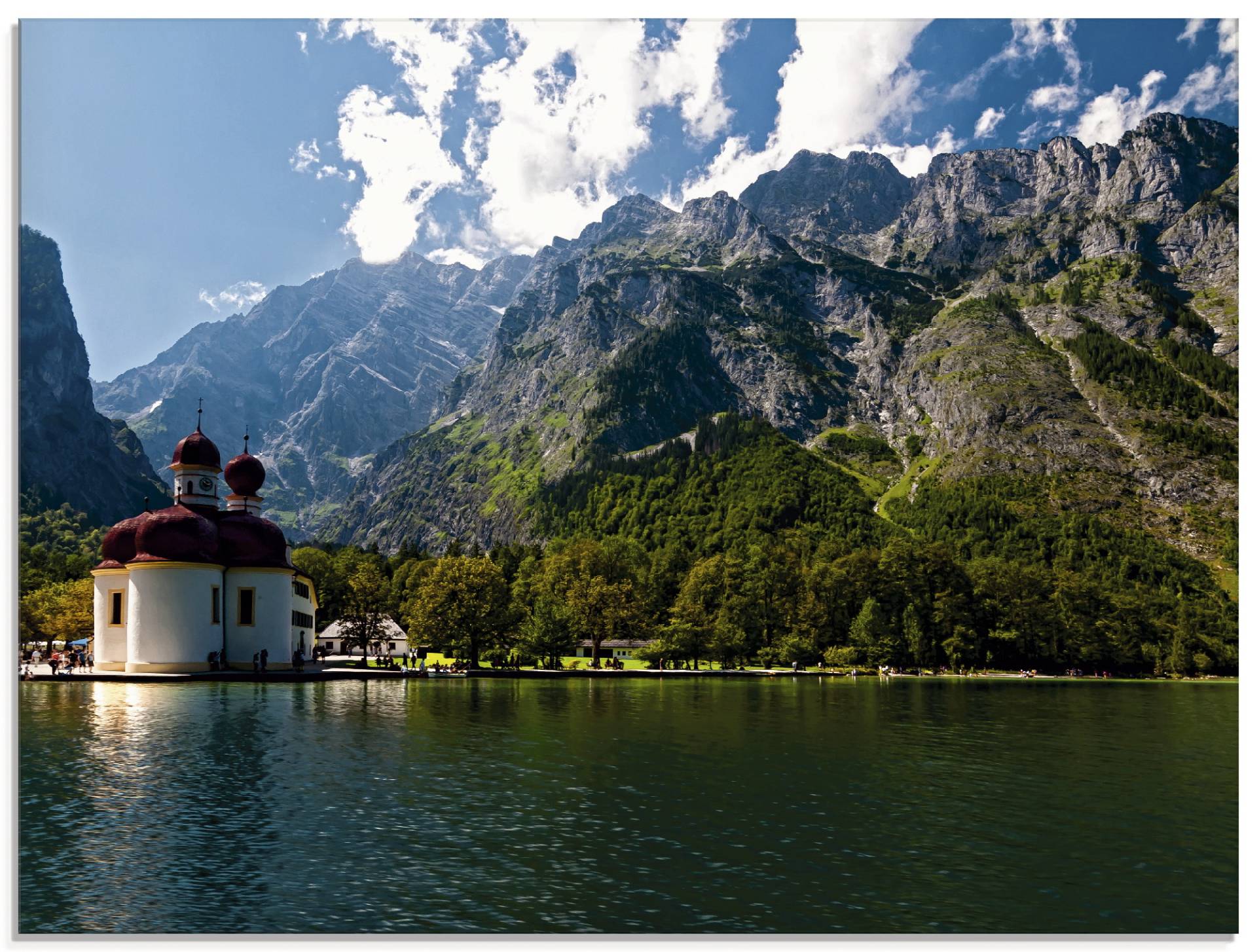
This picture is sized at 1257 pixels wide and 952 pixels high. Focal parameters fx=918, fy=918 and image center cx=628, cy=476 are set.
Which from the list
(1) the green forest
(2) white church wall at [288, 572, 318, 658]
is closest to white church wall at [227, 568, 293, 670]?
(2) white church wall at [288, 572, 318, 658]

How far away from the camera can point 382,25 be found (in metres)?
21.1

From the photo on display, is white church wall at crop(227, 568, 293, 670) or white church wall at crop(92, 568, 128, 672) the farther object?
white church wall at crop(227, 568, 293, 670)

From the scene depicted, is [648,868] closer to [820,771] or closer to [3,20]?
[820,771]

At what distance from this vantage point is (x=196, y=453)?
89750 mm

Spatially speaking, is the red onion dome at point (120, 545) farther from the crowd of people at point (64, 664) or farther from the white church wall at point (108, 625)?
the crowd of people at point (64, 664)

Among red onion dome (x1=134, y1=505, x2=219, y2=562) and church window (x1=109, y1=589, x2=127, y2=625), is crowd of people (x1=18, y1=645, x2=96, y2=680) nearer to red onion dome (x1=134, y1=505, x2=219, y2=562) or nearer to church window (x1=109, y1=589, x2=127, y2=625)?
church window (x1=109, y1=589, x2=127, y2=625)

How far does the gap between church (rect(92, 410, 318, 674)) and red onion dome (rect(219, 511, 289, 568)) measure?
9 cm

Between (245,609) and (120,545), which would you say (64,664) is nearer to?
(120,545)

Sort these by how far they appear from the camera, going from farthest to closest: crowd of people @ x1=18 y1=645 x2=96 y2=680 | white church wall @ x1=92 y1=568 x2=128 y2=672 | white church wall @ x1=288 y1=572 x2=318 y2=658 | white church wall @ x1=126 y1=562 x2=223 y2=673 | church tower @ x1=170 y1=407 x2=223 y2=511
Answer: white church wall @ x1=288 y1=572 x2=318 y2=658 < church tower @ x1=170 y1=407 x2=223 y2=511 < white church wall @ x1=92 y1=568 x2=128 y2=672 < white church wall @ x1=126 y1=562 x2=223 y2=673 < crowd of people @ x1=18 y1=645 x2=96 y2=680

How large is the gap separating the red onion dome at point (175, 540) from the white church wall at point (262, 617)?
364 centimetres

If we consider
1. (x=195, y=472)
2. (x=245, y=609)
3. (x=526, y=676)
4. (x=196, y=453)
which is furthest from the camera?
(x=526, y=676)

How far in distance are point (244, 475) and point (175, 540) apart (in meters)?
20.4

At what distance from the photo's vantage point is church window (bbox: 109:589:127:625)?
77.9 m

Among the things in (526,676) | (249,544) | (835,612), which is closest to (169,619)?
(249,544)
